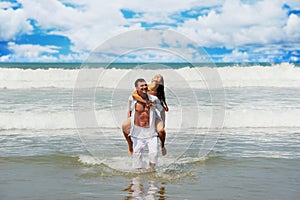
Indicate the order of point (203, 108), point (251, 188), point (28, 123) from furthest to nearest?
point (28, 123) < point (203, 108) < point (251, 188)

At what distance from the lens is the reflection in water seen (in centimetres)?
579

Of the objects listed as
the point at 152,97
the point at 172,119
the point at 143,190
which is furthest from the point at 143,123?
the point at 172,119

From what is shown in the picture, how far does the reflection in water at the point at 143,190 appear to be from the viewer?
5785 mm

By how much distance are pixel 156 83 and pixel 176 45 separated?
675 mm

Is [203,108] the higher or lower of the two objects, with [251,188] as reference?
higher

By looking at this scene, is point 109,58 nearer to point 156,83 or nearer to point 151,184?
point 156,83

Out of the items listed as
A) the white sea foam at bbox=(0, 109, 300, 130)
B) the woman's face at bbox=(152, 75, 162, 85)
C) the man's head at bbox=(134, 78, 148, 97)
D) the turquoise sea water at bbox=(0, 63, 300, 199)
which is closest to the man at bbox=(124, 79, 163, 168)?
the man's head at bbox=(134, 78, 148, 97)

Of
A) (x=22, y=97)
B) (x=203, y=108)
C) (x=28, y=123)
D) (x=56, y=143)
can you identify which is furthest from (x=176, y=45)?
(x=22, y=97)

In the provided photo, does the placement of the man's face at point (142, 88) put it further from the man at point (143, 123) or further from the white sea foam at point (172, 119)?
the white sea foam at point (172, 119)

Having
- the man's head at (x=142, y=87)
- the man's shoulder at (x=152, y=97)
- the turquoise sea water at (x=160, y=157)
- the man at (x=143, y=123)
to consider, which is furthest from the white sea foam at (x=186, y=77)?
the man's head at (x=142, y=87)

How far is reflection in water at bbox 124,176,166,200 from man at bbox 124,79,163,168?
49 cm

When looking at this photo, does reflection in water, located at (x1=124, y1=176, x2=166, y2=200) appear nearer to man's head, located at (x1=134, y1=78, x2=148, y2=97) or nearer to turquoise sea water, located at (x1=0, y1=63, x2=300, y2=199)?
turquoise sea water, located at (x1=0, y1=63, x2=300, y2=199)

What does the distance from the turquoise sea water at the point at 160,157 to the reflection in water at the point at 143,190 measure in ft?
0.05

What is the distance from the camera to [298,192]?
604 centimetres
